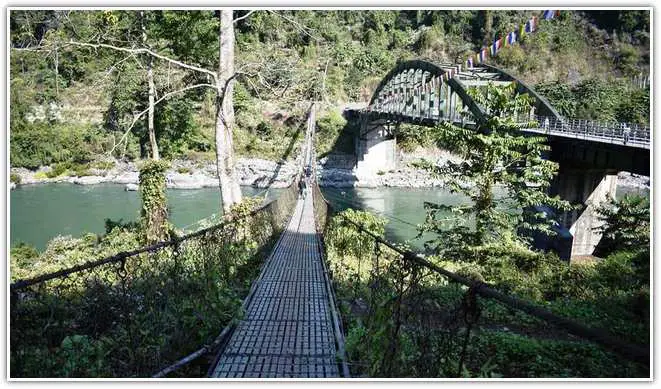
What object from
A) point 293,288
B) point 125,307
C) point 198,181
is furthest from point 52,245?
point 198,181

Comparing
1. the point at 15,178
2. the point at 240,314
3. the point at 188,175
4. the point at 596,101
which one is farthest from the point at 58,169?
the point at 596,101

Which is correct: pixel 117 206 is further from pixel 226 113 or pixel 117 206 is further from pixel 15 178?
pixel 226 113

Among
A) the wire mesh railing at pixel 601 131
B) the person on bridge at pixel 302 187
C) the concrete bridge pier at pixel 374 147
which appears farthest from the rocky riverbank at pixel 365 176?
the wire mesh railing at pixel 601 131

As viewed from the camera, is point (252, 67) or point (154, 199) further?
point (154, 199)

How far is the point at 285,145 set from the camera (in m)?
32.4

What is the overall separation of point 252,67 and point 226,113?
72cm

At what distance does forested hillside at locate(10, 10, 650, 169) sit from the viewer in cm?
652

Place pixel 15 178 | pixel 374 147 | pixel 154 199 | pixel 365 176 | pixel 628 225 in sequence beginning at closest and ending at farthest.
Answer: pixel 154 199
pixel 628 225
pixel 15 178
pixel 365 176
pixel 374 147

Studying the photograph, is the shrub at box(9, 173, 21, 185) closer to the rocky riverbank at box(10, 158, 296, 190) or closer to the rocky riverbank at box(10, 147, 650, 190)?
the rocky riverbank at box(10, 158, 296, 190)

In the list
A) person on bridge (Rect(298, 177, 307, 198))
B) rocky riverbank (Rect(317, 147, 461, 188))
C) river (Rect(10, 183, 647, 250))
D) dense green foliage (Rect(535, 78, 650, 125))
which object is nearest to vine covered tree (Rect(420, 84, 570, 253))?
river (Rect(10, 183, 647, 250))

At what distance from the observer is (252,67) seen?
6246 mm

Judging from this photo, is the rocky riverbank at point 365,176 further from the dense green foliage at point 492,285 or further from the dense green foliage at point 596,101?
the dense green foliage at point 492,285
